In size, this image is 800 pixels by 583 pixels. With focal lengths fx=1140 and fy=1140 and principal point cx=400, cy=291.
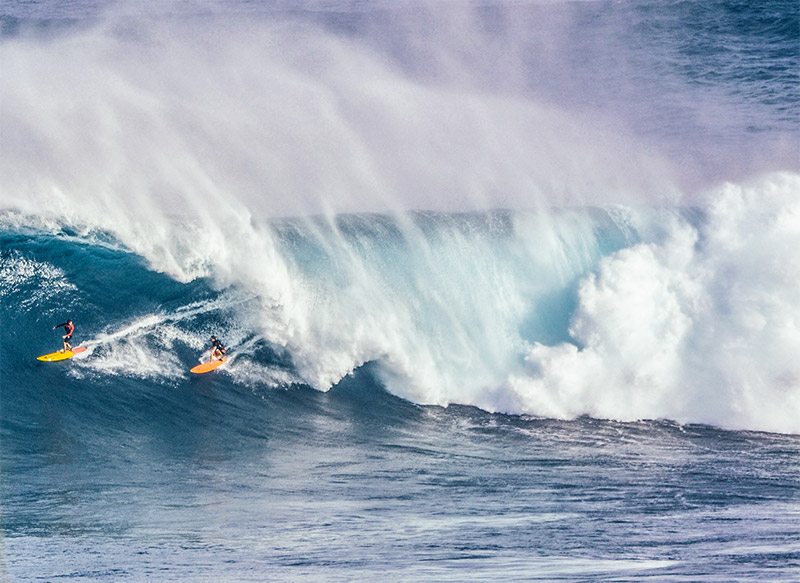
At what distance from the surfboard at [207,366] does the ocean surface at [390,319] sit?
4.6 inches

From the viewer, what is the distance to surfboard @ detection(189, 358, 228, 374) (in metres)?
18.8

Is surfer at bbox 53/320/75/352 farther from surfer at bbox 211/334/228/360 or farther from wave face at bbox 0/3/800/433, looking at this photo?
surfer at bbox 211/334/228/360

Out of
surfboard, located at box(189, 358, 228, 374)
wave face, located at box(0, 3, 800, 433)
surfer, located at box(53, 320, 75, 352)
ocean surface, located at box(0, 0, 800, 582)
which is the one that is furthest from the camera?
wave face, located at box(0, 3, 800, 433)

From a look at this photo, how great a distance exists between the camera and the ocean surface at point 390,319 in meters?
13.9

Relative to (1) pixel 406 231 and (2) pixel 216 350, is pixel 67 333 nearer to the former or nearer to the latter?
(2) pixel 216 350

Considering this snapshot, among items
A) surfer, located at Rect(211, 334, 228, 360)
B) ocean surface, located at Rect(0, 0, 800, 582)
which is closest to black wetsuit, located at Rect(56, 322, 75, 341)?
ocean surface, located at Rect(0, 0, 800, 582)

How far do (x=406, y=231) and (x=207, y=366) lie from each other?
5043mm

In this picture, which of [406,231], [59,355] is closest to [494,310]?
[406,231]

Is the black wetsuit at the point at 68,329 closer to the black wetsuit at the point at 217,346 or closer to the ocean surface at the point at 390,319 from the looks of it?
the ocean surface at the point at 390,319

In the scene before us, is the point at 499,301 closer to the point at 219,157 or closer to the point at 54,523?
the point at 219,157

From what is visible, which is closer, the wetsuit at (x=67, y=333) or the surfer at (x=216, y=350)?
the wetsuit at (x=67, y=333)

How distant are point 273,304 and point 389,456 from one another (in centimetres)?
426

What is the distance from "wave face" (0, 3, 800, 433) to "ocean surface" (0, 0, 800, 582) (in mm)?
59

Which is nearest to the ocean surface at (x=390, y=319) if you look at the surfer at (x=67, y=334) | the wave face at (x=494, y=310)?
the wave face at (x=494, y=310)
